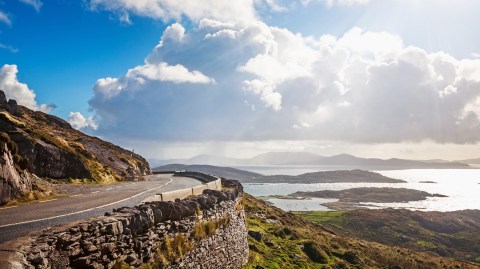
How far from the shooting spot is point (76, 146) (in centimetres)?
5200

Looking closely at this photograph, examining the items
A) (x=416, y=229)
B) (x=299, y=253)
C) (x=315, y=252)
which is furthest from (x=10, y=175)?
(x=416, y=229)

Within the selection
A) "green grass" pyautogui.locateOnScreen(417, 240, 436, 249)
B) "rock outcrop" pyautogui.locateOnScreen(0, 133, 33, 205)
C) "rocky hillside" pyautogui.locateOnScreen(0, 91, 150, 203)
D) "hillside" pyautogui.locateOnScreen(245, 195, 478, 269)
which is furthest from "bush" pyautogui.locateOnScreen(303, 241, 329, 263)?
"green grass" pyautogui.locateOnScreen(417, 240, 436, 249)

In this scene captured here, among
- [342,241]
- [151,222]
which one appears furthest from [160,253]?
[342,241]

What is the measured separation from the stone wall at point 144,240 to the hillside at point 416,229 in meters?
102

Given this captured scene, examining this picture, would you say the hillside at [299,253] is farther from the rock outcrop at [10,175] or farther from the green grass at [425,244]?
the green grass at [425,244]

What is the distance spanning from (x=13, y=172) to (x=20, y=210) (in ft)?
17.5

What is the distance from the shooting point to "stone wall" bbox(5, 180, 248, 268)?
10422 millimetres

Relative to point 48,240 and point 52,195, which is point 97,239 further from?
point 52,195

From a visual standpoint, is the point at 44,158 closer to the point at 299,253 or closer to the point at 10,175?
the point at 10,175

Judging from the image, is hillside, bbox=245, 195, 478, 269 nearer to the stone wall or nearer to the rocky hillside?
the stone wall

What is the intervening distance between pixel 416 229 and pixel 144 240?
145 metres

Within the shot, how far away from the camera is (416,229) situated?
138 meters

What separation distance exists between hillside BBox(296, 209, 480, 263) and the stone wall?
102 metres

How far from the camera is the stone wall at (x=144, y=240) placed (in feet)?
34.2
